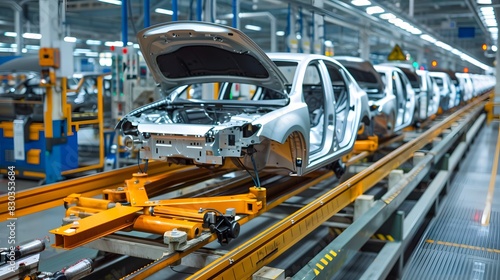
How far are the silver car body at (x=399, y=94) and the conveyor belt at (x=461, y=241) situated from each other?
4.78 feet

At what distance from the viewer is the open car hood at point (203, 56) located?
12.2ft

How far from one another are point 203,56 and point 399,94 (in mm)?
5392

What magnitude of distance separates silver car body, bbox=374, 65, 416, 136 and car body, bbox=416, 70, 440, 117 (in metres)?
1.28

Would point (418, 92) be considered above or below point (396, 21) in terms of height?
below

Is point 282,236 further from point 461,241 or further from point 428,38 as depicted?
point 428,38

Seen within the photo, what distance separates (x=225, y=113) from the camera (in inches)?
183

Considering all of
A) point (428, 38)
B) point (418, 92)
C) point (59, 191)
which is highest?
point (428, 38)

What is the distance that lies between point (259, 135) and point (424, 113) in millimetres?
8376

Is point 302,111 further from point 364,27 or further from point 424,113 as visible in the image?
point 364,27

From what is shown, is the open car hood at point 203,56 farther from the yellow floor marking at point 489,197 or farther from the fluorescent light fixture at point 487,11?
the fluorescent light fixture at point 487,11

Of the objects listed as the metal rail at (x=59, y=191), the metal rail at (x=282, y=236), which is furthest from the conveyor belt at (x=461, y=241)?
the metal rail at (x=59, y=191)

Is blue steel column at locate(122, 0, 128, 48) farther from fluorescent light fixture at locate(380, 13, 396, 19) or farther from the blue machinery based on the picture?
fluorescent light fixture at locate(380, 13, 396, 19)

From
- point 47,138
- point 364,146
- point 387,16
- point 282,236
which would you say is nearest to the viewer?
point 282,236

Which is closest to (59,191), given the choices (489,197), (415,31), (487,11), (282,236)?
(282,236)
